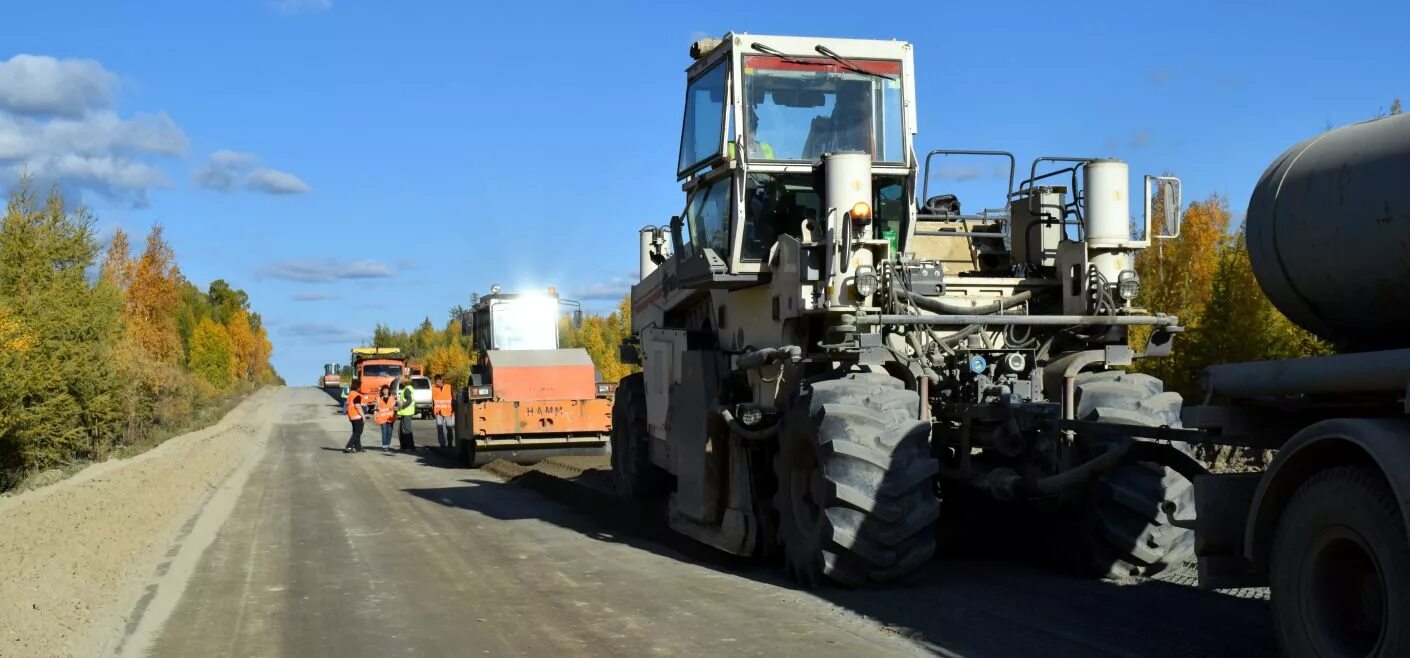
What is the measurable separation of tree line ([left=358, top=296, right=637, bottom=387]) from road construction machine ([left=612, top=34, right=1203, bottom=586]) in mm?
15374

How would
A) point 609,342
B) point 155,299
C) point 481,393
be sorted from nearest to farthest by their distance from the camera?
point 481,393, point 155,299, point 609,342

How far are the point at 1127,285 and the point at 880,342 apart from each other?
2126 millimetres

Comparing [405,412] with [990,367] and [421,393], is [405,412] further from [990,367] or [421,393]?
[990,367]

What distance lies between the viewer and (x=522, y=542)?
42.5 feet

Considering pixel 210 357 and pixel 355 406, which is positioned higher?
pixel 210 357

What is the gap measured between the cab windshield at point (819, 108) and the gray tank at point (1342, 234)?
5142mm

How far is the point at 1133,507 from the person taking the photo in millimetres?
9117

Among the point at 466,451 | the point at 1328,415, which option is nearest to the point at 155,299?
the point at 466,451

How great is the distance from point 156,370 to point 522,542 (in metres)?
41.9

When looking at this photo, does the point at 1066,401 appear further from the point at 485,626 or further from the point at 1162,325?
the point at 485,626

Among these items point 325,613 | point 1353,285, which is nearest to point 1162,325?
point 1353,285

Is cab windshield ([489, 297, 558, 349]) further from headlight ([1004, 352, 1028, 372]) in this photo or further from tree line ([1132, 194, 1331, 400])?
headlight ([1004, 352, 1028, 372])

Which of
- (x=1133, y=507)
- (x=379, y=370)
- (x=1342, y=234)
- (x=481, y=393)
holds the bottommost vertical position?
(x=1133, y=507)

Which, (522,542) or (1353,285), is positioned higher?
(1353,285)
